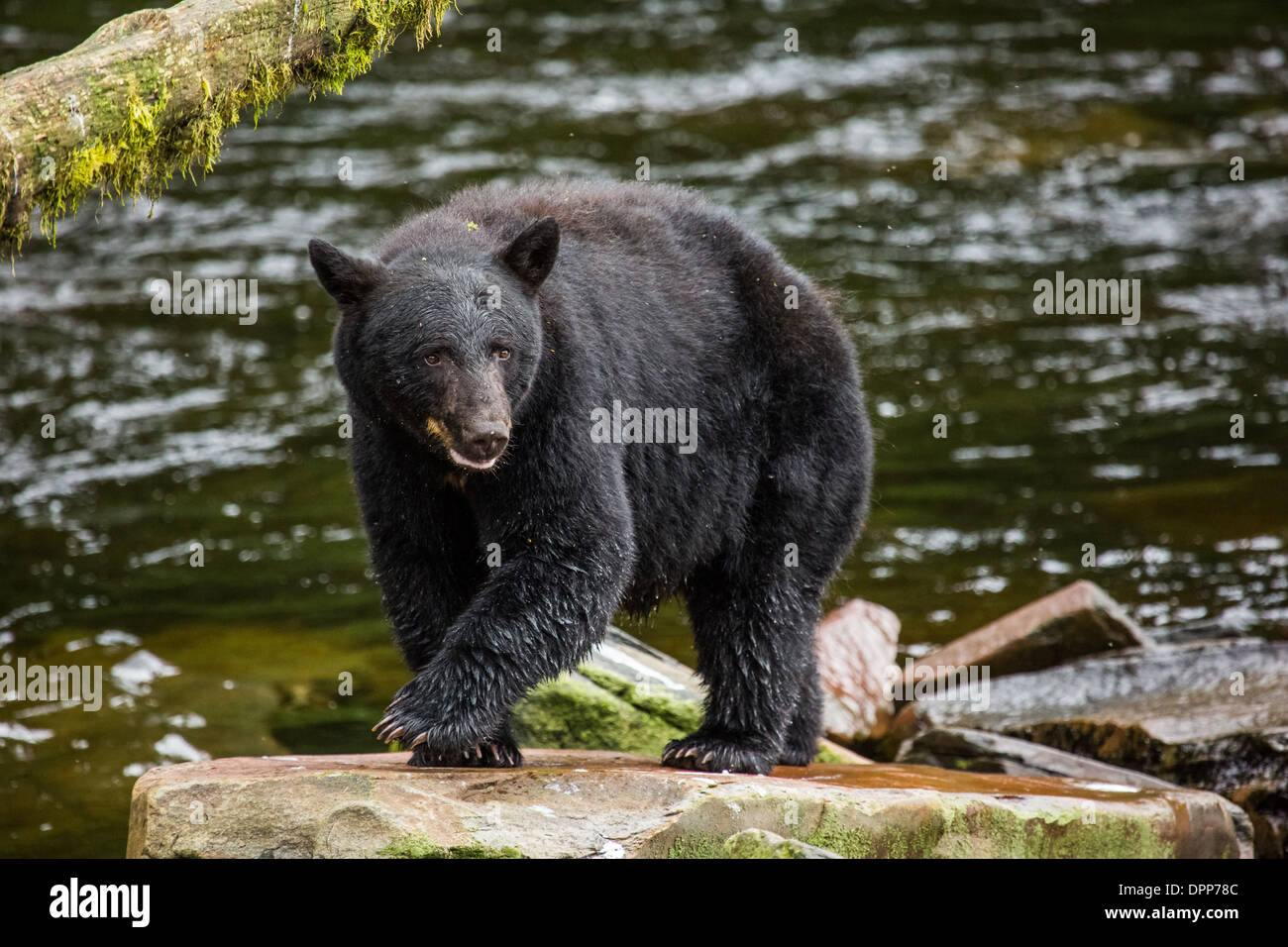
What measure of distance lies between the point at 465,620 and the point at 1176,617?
689 centimetres

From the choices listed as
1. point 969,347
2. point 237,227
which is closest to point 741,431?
point 969,347

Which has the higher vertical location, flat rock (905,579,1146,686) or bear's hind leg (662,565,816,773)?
bear's hind leg (662,565,816,773)

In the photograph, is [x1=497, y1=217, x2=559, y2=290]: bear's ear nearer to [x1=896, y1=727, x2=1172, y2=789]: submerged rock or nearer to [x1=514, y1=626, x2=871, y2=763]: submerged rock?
[x1=514, y1=626, x2=871, y2=763]: submerged rock

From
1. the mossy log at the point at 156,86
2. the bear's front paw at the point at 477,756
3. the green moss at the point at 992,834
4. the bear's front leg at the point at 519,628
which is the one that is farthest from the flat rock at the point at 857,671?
the mossy log at the point at 156,86

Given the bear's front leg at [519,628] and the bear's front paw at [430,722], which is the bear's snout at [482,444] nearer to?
the bear's front leg at [519,628]

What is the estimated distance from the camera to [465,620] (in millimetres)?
6238

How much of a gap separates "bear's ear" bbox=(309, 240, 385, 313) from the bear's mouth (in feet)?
2.60

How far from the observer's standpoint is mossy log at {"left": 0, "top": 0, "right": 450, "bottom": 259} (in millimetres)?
5301

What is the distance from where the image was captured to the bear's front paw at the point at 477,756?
637cm

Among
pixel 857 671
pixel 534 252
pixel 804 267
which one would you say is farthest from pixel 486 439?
pixel 804 267

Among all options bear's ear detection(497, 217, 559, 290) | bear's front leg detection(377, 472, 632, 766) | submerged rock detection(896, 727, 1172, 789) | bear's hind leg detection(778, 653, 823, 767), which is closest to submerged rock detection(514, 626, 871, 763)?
submerged rock detection(896, 727, 1172, 789)

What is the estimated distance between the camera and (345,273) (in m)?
6.09

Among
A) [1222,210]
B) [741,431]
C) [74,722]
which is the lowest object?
[74,722]
